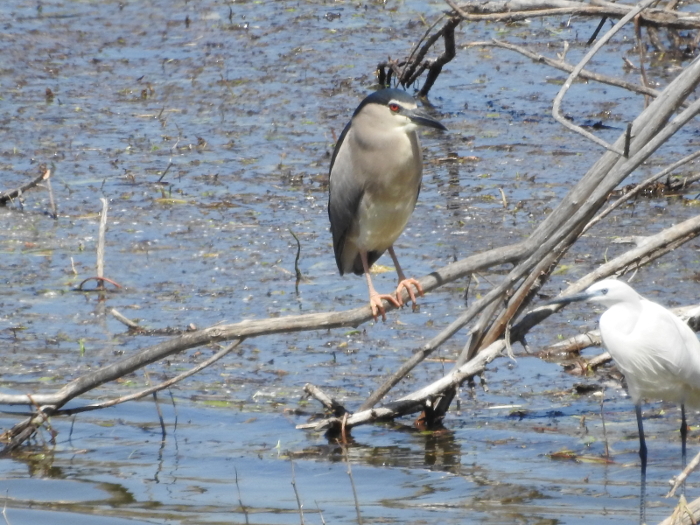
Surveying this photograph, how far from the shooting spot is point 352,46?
1250cm

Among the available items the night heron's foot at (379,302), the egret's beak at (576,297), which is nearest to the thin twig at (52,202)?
the night heron's foot at (379,302)

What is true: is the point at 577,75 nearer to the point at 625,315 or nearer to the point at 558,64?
the point at 558,64

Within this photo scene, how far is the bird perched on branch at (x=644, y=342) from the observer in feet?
16.3

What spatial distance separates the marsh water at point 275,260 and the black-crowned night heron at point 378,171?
22.1 inches

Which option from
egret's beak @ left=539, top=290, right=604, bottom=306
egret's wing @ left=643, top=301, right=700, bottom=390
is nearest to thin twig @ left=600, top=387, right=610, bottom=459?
egret's wing @ left=643, top=301, right=700, bottom=390

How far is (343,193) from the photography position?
5516 millimetres

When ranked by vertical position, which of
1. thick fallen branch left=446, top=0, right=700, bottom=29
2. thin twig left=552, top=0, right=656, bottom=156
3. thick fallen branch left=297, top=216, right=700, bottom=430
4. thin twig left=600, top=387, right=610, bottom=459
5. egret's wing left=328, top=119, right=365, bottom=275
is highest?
thick fallen branch left=446, top=0, right=700, bottom=29

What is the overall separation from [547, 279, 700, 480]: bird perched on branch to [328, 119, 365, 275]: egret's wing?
1.05 metres

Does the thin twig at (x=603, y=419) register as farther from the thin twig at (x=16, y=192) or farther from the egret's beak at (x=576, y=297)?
the thin twig at (x=16, y=192)

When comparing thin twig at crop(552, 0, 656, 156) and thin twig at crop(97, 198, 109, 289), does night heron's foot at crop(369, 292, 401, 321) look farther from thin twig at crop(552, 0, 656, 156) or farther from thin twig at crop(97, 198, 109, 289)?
thin twig at crop(97, 198, 109, 289)

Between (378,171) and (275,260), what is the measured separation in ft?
8.00

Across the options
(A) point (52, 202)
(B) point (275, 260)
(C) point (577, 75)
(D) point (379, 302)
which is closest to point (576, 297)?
(D) point (379, 302)

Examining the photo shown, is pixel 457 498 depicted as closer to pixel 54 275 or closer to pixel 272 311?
pixel 272 311

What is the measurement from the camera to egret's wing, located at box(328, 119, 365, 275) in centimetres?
546
